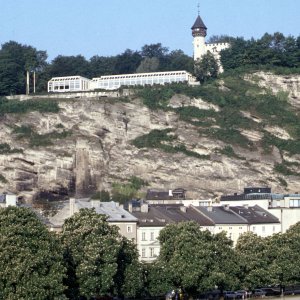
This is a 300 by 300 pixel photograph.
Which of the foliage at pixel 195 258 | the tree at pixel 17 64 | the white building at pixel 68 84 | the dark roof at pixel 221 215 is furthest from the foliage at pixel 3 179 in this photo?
the foliage at pixel 195 258

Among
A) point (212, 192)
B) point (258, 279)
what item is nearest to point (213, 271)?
point (258, 279)

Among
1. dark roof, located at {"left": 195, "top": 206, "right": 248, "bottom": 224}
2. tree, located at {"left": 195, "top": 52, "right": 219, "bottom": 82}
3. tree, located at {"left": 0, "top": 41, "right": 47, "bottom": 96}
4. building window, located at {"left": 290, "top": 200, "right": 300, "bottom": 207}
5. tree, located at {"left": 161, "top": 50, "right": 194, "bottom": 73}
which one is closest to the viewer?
dark roof, located at {"left": 195, "top": 206, "right": 248, "bottom": 224}

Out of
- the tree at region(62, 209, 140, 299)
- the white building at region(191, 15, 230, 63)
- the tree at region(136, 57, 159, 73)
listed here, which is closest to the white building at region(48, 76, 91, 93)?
the tree at region(136, 57, 159, 73)

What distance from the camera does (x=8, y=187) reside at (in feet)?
468

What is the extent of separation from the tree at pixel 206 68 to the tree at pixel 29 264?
319ft

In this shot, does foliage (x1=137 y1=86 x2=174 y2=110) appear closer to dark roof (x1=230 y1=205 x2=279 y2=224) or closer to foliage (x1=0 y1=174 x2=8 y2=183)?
foliage (x1=0 y1=174 x2=8 y2=183)

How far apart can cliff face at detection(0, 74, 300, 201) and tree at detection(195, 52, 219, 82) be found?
13.8 m

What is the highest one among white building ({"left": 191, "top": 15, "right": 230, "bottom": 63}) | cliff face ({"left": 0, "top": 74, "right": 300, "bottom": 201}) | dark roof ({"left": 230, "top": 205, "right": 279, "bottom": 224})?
white building ({"left": 191, "top": 15, "right": 230, "bottom": 63})

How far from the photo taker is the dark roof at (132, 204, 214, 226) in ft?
352

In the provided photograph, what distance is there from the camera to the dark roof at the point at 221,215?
11325 cm

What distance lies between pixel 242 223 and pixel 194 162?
122ft

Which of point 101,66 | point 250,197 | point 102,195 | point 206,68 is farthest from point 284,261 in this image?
point 101,66

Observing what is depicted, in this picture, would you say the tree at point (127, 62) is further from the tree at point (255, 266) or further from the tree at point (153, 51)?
the tree at point (255, 266)

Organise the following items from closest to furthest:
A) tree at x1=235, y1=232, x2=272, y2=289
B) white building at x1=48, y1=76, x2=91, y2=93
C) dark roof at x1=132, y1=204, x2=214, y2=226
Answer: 1. tree at x1=235, y1=232, x2=272, y2=289
2. dark roof at x1=132, y1=204, x2=214, y2=226
3. white building at x1=48, y1=76, x2=91, y2=93
